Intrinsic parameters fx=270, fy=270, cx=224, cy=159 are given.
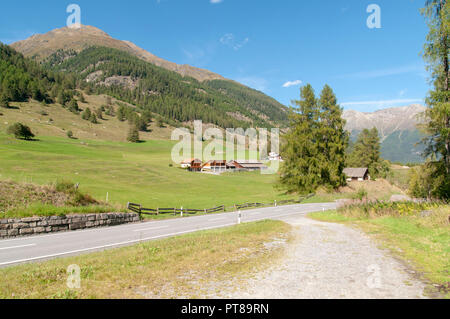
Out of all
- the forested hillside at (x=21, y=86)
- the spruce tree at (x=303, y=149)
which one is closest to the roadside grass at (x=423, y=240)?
the spruce tree at (x=303, y=149)

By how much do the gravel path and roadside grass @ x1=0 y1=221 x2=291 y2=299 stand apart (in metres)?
0.62

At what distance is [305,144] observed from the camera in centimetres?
4491

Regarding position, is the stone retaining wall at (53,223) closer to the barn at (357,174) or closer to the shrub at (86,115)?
the barn at (357,174)

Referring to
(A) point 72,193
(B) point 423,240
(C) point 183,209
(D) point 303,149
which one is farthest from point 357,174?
(A) point 72,193

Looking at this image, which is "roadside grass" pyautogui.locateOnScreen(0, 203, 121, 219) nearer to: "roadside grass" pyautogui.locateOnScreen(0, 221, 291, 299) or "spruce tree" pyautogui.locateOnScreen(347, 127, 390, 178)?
"roadside grass" pyautogui.locateOnScreen(0, 221, 291, 299)

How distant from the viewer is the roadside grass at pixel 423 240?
698cm

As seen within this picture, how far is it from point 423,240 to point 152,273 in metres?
10.6

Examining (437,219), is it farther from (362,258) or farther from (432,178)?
(432,178)

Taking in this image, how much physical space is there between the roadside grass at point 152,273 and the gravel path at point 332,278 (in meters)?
0.62

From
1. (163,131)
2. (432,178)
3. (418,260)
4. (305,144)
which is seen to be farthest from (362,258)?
(163,131)

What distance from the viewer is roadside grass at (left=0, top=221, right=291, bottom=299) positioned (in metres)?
5.67

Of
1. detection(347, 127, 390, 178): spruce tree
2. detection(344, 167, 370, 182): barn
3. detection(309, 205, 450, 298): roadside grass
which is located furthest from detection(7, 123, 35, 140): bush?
detection(347, 127, 390, 178): spruce tree

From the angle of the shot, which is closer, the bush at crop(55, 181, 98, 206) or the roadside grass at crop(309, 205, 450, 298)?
the roadside grass at crop(309, 205, 450, 298)
